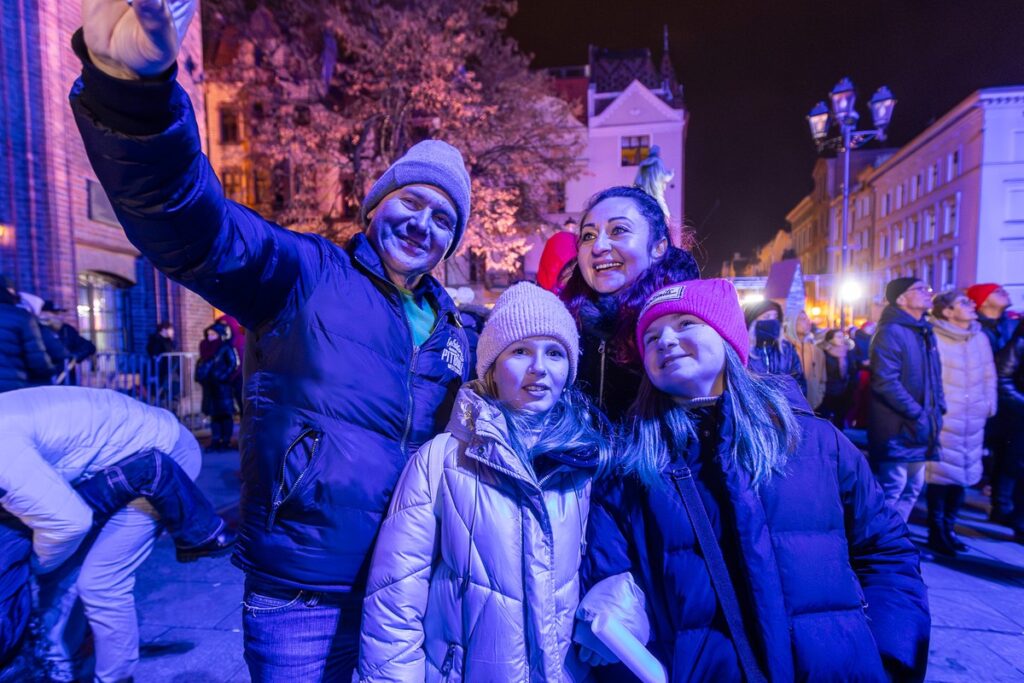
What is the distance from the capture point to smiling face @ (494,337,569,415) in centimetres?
170

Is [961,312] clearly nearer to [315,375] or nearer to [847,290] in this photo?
[315,375]

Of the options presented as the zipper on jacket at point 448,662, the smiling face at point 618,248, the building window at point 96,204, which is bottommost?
the zipper on jacket at point 448,662

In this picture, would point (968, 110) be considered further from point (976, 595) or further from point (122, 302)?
point (122, 302)

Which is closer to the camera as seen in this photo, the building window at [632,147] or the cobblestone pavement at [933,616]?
the cobblestone pavement at [933,616]

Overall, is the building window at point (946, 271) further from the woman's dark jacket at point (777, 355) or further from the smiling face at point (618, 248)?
the smiling face at point (618, 248)

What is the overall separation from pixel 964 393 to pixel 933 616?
7.60 ft

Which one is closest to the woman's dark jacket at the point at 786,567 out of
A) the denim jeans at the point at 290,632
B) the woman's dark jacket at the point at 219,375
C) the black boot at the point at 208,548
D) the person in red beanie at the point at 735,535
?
the person in red beanie at the point at 735,535

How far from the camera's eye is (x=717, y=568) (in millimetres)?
1420

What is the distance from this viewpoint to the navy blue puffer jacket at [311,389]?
4.54ft

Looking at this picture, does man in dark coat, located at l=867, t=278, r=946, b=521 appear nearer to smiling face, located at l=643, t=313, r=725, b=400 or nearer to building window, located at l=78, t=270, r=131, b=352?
smiling face, located at l=643, t=313, r=725, b=400

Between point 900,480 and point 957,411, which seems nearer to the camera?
point 900,480

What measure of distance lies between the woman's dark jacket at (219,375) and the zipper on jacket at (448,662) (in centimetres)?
781

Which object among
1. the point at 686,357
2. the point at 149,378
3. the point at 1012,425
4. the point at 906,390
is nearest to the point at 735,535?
the point at 686,357

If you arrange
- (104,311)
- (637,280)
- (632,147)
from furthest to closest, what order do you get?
1. (632,147)
2. (104,311)
3. (637,280)
